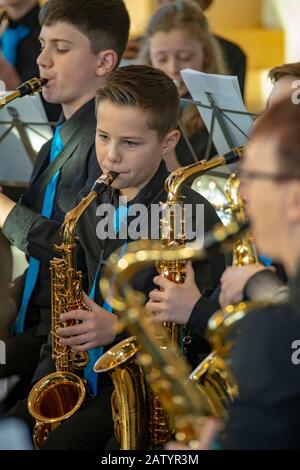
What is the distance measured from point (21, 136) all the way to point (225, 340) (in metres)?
1.89

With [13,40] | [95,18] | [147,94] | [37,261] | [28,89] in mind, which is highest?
[13,40]

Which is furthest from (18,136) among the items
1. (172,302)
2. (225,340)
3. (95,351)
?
(225,340)

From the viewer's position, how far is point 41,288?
281 centimetres

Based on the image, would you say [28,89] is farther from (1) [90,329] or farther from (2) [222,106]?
(1) [90,329]

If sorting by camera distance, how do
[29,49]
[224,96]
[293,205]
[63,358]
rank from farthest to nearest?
[29,49]
[224,96]
[63,358]
[293,205]

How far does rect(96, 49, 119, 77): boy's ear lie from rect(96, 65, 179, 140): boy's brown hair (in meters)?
0.37

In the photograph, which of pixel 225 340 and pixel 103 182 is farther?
pixel 103 182

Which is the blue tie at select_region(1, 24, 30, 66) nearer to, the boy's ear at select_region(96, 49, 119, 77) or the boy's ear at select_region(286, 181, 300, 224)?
the boy's ear at select_region(96, 49, 119, 77)

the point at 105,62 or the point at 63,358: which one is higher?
the point at 105,62

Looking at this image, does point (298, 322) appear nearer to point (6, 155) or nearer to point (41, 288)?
point (41, 288)

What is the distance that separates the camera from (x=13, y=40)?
432 cm

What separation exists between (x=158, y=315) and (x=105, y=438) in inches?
13.8

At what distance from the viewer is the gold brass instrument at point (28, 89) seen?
284 centimetres

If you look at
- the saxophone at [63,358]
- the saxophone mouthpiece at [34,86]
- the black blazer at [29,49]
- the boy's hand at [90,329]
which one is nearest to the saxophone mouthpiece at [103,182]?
the saxophone at [63,358]
